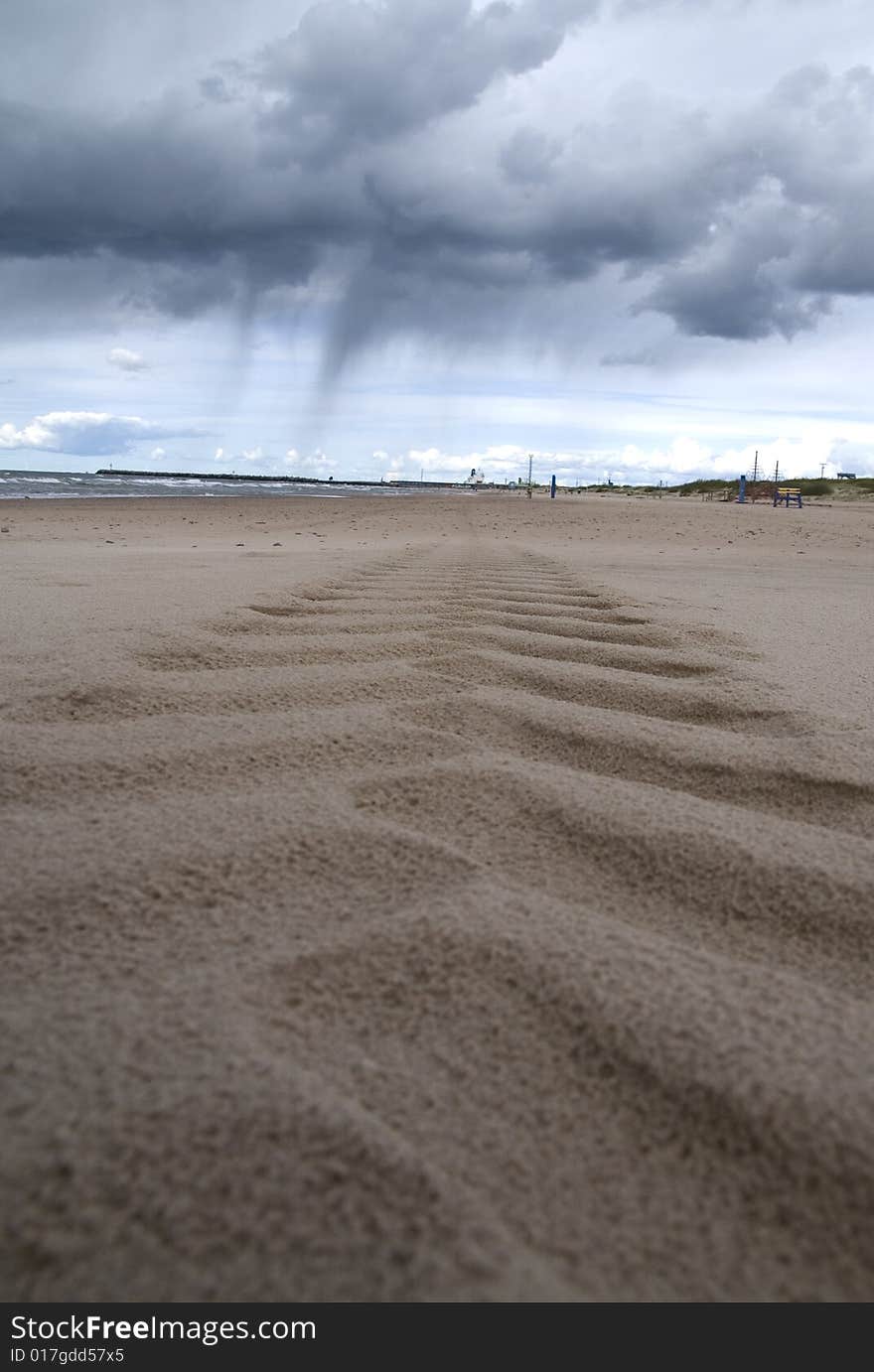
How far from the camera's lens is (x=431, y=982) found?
65 cm

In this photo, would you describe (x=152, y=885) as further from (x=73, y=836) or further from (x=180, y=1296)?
(x=180, y=1296)

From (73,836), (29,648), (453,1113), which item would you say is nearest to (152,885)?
(73,836)

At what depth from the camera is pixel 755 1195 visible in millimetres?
484

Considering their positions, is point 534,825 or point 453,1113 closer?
point 453,1113

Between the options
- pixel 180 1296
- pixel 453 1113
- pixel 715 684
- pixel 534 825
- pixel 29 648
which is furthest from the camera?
pixel 29 648

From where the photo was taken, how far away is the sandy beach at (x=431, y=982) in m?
0.45

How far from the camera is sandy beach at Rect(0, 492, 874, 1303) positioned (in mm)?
446

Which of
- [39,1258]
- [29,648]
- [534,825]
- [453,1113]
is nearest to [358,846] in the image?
[534,825]

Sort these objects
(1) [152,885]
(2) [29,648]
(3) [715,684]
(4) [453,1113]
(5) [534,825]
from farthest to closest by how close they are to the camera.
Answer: (2) [29,648] → (3) [715,684] → (5) [534,825] → (1) [152,885] → (4) [453,1113]
